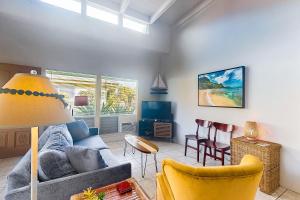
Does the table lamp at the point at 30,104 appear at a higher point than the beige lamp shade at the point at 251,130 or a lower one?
higher

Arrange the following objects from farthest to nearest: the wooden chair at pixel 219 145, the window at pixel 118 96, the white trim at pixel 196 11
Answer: the window at pixel 118 96 → the white trim at pixel 196 11 → the wooden chair at pixel 219 145

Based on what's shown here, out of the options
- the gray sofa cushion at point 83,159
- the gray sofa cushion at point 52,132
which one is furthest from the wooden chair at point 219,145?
the gray sofa cushion at point 52,132

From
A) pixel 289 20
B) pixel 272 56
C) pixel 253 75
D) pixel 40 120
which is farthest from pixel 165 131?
pixel 40 120

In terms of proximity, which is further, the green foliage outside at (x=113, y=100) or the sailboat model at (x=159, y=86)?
the sailboat model at (x=159, y=86)

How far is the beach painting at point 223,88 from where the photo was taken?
3135mm

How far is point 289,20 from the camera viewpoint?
8.24 ft

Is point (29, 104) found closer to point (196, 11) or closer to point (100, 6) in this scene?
point (100, 6)

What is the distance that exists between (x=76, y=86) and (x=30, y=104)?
3.94m

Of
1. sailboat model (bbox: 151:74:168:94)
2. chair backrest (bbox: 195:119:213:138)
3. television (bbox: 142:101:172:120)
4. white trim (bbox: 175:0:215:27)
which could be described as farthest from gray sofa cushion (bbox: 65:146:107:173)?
white trim (bbox: 175:0:215:27)

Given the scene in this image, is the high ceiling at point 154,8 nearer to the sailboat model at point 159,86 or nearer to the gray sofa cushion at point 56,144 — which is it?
the sailboat model at point 159,86

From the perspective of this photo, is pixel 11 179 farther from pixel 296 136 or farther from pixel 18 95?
pixel 296 136

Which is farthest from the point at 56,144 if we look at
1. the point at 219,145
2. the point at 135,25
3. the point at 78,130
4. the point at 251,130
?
the point at 135,25

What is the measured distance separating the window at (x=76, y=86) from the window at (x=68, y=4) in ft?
5.21

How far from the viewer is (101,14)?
4.20 m
